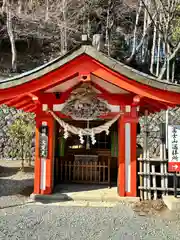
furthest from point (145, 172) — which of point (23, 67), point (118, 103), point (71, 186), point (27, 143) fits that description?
point (23, 67)

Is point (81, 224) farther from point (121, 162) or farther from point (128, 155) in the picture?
point (128, 155)

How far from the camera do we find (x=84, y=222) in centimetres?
504

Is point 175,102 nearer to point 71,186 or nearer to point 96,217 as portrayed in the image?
point 96,217

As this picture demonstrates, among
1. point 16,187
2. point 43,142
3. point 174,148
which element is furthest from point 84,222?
point 16,187

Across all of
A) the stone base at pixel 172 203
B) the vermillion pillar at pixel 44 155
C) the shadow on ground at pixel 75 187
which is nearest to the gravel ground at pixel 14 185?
the vermillion pillar at pixel 44 155

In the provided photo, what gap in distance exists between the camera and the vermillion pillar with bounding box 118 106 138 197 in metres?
6.73

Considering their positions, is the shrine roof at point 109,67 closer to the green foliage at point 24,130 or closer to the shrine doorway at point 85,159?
the shrine doorway at point 85,159

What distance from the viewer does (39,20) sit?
1816 centimetres

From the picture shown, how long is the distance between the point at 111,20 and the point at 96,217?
16911 mm

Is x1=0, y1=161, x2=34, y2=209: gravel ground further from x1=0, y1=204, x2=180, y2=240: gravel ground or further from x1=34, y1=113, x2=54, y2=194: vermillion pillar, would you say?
x1=0, y1=204, x2=180, y2=240: gravel ground

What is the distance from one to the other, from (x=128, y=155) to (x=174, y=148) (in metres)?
1.26

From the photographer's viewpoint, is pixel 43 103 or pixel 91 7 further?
pixel 91 7

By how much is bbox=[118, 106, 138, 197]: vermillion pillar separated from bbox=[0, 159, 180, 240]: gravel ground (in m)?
0.60

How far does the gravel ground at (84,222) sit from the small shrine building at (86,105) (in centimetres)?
96
